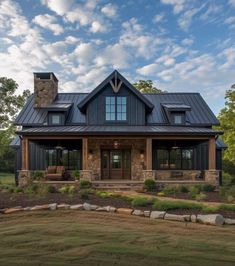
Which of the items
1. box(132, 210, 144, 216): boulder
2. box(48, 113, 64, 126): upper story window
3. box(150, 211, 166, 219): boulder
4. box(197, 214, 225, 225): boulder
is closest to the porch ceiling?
box(48, 113, 64, 126): upper story window

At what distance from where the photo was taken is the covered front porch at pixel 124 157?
53.9 ft

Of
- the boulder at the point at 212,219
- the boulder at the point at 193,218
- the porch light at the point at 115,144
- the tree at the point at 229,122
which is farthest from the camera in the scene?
the tree at the point at 229,122

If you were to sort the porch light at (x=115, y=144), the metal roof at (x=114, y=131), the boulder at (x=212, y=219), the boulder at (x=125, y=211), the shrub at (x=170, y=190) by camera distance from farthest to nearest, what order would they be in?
the porch light at (x=115, y=144), the metal roof at (x=114, y=131), the shrub at (x=170, y=190), the boulder at (x=125, y=211), the boulder at (x=212, y=219)

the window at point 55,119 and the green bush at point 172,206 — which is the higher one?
the window at point 55,119

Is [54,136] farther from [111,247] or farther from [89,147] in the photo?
[111,247]

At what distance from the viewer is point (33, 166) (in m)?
16.7

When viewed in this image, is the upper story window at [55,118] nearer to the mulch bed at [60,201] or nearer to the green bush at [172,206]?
the mulch bed at [60,201]

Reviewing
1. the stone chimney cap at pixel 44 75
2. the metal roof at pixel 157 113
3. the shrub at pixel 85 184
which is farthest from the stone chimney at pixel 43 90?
the shrub at pixel 85 184

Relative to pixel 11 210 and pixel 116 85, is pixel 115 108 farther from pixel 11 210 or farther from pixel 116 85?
pixel 11 210

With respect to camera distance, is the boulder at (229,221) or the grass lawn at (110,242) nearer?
the grass lawn at (110,242)

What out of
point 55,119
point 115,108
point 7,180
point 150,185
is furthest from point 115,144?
point 7,180

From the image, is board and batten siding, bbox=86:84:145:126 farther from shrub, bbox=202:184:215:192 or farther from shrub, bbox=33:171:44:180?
shrub, bbox=202:184:215:192

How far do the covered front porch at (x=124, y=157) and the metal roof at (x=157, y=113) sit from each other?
130cm

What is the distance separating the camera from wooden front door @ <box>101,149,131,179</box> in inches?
657
